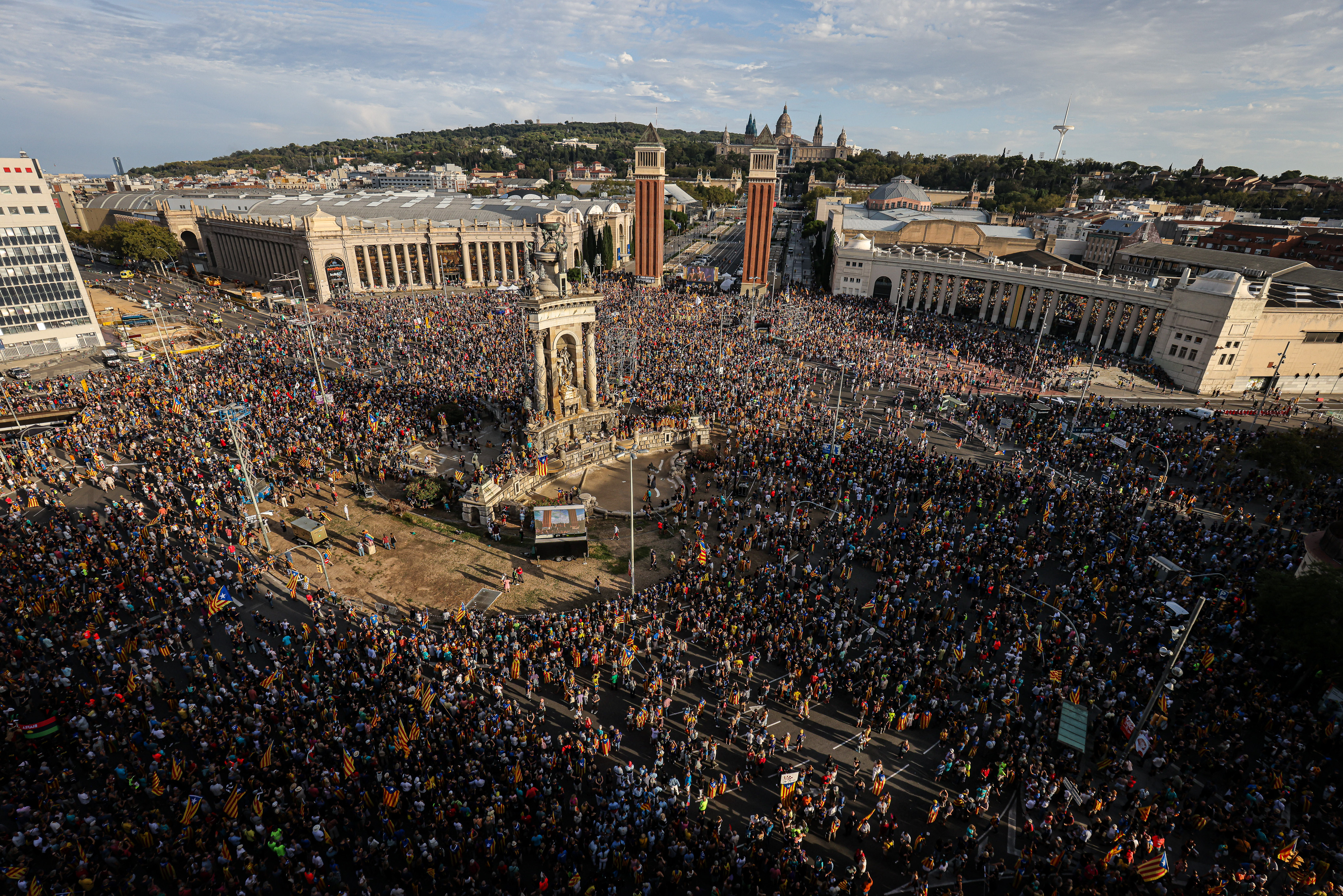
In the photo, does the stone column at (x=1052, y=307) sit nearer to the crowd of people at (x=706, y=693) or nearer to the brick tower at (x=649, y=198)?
the crowd of people at (x=706, y=693)

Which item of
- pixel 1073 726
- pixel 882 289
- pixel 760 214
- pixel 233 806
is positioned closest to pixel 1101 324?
pixel 882 289

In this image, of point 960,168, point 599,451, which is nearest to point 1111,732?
point 599,451

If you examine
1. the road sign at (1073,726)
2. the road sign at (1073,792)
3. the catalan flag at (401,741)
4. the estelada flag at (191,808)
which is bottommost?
the road sign at (1073,792)

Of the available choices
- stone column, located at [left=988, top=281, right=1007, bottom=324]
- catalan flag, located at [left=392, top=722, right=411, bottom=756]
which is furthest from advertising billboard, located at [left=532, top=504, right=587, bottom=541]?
stone column, located at [left=988, top=281, right=1007, bottom=324]

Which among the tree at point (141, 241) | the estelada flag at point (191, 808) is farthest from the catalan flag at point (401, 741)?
the tree at point (141, 241)

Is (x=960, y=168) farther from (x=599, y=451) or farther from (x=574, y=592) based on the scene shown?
(x=574, y=592)

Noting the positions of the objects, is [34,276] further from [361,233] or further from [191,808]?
[191,808]
